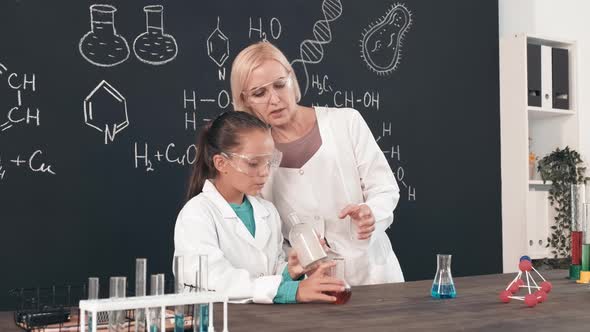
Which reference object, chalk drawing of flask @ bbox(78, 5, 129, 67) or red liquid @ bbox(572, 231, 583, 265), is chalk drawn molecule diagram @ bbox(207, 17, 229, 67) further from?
red liquid @ bbox(572, 231, 583, 265)

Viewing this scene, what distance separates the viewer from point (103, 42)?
11.0ft

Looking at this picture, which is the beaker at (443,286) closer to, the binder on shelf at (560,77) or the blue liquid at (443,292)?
the blue liquid at (443,292)

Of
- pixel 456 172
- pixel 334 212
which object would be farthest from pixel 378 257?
pixel 456 172

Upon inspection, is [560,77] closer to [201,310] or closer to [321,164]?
[321,164]

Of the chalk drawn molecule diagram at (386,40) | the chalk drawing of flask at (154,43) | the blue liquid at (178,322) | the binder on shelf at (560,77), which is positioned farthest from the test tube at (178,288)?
the binder on shelf at (560,77)

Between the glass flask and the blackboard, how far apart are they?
6.09ft

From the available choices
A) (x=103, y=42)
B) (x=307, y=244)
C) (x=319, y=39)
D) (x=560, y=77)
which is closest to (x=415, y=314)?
(x=307, y=244)

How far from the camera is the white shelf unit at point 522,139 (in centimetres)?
449

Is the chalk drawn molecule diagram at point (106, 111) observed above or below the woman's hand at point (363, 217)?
above

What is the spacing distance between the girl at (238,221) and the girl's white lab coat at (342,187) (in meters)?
0.19

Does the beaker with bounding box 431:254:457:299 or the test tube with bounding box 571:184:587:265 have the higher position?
the test tube with bounding box 571:184:587:265

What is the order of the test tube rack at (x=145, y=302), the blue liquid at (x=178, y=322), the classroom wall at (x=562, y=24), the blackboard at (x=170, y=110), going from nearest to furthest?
1. the test tube rack at (x=145, y=302)
2. the blue liquid at (x=178, y=322)
3. the blackboard at (x=170, y=110)
4. the classroom wall at (x=562, y=24)

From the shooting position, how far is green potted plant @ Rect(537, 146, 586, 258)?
4.47m

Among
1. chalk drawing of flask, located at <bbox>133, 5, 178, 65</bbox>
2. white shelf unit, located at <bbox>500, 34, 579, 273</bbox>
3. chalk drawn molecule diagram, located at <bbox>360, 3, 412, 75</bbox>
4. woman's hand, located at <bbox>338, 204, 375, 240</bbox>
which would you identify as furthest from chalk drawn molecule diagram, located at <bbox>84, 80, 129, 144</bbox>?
white shelf unit, located at <bbox>500, 34, 579, 273</bbox>
